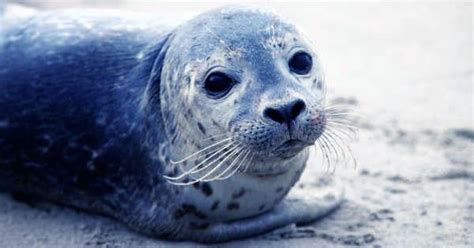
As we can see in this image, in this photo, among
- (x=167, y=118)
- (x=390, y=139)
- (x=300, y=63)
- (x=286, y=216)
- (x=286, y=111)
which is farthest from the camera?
(x=390, y=139)

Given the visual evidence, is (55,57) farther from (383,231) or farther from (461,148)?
(461,148)

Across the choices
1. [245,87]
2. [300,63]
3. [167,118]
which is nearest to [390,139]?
[300,63]

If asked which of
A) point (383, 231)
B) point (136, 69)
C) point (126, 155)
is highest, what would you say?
point (136, 69)

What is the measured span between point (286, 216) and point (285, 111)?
876 millimetres

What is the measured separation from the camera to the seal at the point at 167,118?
9.71 ft

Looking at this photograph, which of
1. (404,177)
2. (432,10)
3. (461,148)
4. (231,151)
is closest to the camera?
(231,151)

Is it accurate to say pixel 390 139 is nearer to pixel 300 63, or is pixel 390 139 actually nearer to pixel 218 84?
pixel 300 63

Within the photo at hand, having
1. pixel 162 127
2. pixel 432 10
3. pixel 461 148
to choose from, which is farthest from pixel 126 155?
pixel 432 10

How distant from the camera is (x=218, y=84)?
119 inches

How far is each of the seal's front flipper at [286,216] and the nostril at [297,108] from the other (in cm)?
79

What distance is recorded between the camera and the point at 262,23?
3104 millimetres

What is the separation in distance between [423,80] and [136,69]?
9.91 ft

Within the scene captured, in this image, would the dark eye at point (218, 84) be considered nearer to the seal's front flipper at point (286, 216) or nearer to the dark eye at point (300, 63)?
the dark eye at point (300, 63)

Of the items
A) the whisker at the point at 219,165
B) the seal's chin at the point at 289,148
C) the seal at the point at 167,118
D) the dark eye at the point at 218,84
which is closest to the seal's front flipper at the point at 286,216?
the seal at the point at 167,118
